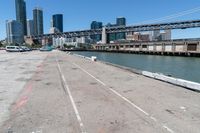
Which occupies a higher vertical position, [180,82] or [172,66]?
[180,82]

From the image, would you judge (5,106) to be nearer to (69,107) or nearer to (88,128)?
(69,107)

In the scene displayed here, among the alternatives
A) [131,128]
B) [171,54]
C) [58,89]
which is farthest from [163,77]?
[171,54]

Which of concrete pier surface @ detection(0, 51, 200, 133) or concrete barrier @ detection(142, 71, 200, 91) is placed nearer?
concrete pier surface @ detection(0, 51, 200, 133)

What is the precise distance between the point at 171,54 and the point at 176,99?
106 metres

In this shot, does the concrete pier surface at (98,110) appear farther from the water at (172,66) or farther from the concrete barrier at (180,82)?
the water at (172,66)

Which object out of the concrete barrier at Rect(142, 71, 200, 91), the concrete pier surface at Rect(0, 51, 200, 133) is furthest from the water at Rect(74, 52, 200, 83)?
the concrete pier surface at Rect(0, 51, 200, 133)

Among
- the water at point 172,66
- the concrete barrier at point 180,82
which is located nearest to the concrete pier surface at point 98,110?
the concrete barrier at point 180,82

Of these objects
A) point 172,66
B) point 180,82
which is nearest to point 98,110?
point 180,82

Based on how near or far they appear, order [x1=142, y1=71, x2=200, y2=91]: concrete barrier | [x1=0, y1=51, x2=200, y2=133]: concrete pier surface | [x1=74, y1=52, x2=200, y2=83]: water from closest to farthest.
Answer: [x1=0, y1=51, x2=200, y2=133]: concrete pier surface, [x1=142, y1=71, x2=200, y2=91]: concrete barrier, [x1=74, y1=52, x2=200, y2=83]: water

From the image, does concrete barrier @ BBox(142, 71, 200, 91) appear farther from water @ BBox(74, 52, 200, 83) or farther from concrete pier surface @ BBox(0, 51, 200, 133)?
water @ BBox(74, 52, 200, 83)

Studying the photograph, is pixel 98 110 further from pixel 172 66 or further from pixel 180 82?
pixel 172 66

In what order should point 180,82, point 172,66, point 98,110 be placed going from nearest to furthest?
point 98,110 → point 180,82 → point 172,66

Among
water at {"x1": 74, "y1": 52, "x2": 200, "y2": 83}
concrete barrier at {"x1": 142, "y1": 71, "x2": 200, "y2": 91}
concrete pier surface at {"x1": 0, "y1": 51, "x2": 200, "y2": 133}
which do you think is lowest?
water at {"x1": 74, "y1": 52, "x2": 200, "y2": 83}

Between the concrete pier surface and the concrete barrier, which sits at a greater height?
the concrete barrier
